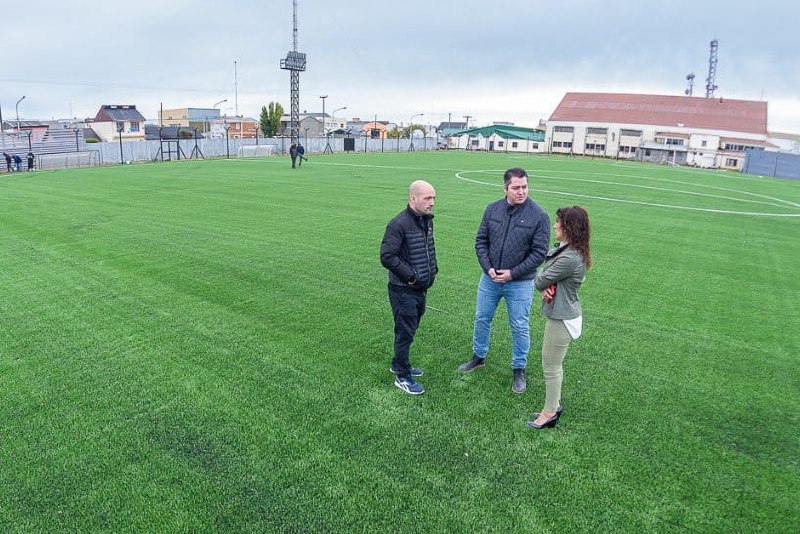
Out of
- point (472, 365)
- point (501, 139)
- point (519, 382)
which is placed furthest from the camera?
point (501, 139)

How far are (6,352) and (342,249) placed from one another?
590 cm

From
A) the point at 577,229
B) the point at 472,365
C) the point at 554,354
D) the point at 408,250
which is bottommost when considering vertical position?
the point at 472,365

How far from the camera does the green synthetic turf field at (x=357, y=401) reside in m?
3.77

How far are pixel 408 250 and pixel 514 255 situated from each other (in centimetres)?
104

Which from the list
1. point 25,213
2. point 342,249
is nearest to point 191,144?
point 25,213

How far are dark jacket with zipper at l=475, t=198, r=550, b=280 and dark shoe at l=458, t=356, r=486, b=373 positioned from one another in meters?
1.00

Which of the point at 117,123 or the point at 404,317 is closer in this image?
the point at 404,317

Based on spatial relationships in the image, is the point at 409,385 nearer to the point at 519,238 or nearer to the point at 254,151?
the point at 519,238

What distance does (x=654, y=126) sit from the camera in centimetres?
7312

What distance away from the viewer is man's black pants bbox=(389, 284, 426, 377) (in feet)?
17.1

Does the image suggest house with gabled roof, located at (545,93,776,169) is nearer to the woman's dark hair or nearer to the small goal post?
the small goal post

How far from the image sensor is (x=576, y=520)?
12.0 feet

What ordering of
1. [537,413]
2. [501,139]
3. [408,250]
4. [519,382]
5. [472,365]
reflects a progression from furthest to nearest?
[501,139]
[472,365]
[519,382]
[408,250]
[537,413]

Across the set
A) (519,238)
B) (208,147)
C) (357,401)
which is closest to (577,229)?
(519,238)
